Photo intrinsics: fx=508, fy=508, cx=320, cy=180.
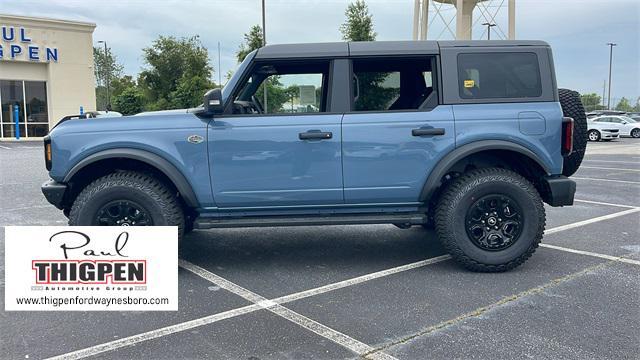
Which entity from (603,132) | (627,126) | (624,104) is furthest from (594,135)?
(624,104)

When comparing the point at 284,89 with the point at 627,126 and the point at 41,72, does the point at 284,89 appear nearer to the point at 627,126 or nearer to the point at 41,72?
the point at 41,72

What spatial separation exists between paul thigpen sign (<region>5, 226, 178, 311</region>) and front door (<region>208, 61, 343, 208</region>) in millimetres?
938

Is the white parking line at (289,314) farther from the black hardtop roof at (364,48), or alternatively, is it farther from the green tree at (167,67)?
the green tree at (167,67)

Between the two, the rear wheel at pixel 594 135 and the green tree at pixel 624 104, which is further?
the green tree at pixel 624 104

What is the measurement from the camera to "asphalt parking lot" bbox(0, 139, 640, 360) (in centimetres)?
308

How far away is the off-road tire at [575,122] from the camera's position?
4832mm

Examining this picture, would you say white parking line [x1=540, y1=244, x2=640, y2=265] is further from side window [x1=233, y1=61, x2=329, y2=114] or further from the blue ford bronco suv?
side window [x1=233, y1=61, x2=329, y2=114]

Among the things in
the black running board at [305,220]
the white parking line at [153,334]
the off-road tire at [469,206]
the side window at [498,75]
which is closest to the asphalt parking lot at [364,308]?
the white parking line at [153,334]

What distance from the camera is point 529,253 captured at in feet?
14.7

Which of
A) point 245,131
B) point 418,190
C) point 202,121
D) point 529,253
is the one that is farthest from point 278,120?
point 529,253

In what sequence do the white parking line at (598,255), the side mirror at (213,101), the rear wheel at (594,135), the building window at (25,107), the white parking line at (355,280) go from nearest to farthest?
the white parking line at (355,280)
the side mirror at (213,101)
the white parking line at (598,255)
the building window at (25,107)
the rear wheel at (594,135)

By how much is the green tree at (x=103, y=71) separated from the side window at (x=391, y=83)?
51431mm

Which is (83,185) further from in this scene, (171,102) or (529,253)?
(171,102)

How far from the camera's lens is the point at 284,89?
472cm
